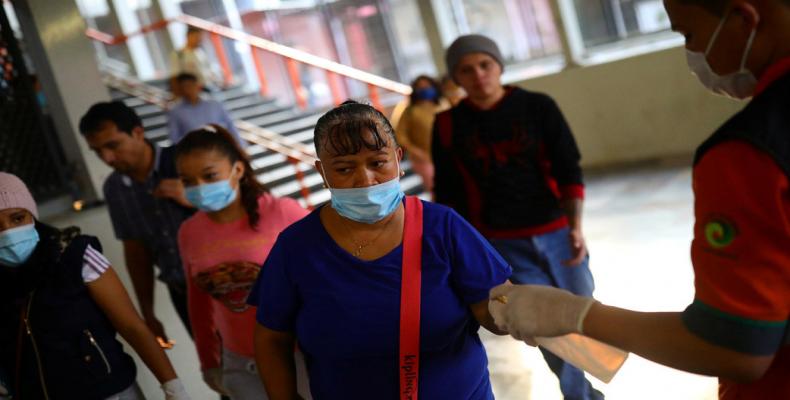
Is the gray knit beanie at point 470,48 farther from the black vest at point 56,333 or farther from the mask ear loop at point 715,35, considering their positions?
the mask ear loop at point 715,35

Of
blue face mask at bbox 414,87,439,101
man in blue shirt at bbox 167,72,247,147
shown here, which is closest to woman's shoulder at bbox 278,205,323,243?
man in blue shirt at bbox 167,72,247,147

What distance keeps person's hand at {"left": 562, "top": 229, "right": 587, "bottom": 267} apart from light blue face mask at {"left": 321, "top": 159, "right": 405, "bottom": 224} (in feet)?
4.68

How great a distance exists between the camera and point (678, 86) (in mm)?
8227

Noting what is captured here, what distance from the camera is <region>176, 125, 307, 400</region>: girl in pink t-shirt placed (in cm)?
258

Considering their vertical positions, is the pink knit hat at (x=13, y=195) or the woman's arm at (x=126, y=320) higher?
the pink knit hat at (x=13, y=195)

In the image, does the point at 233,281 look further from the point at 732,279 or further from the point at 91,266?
the point at 732,279

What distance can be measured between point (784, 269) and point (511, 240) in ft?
6.70

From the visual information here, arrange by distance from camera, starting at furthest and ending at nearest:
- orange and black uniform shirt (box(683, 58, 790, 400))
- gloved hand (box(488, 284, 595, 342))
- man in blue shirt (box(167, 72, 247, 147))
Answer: man in blue shirt (box(167, 72, 247, 147)), gloved hand (box(488, 284, 595, 342)), orange and black uniform shirt (box(683, 58, 790, 400))

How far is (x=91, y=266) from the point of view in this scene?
7.70 feet

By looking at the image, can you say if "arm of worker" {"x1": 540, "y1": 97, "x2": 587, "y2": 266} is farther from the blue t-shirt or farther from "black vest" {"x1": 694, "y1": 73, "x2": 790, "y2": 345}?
"black vest" {"x1": 694, "y1": 73, "x2": 790, "y2": 345}

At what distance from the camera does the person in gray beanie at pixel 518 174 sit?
3.05 metres

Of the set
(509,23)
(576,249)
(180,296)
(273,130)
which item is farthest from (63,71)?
(509,23)

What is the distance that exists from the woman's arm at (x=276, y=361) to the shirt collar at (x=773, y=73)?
1370 mm

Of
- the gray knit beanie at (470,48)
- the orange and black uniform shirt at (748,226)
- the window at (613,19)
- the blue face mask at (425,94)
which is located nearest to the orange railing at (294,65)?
the blue face mask at (425,94)
